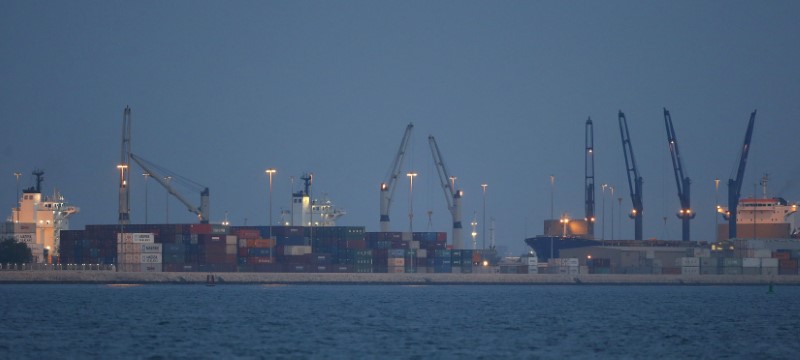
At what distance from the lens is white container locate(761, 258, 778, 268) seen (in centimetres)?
12375

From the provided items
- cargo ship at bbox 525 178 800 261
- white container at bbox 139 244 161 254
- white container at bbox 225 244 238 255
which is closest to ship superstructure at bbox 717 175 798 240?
cargo ship at bbox 525 178 800 261

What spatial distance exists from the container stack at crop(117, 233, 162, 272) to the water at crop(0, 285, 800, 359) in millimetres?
10804

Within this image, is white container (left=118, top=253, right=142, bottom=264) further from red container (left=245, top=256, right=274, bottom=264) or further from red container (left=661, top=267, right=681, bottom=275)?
red container (left=661, top=267, right=681, bottom=275)

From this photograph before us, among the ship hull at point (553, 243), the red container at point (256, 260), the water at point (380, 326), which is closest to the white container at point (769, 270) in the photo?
the ship hull at point (553, 243)

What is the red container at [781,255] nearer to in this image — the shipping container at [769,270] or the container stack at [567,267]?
the shipping container at [769,270]

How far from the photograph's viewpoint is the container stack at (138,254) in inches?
4080

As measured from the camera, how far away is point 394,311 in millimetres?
72125

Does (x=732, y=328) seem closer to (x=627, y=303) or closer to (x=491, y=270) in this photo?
(x=627, y=303)

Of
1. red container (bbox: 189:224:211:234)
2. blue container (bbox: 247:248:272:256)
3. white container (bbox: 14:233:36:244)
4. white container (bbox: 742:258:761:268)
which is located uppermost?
red container (bbox: 189:224:211:234)

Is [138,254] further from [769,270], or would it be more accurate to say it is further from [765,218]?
[765,218]

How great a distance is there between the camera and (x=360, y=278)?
10644cm

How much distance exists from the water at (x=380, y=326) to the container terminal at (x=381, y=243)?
12.6 m

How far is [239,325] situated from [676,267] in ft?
245

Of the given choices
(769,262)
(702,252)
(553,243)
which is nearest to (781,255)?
(769,262)
